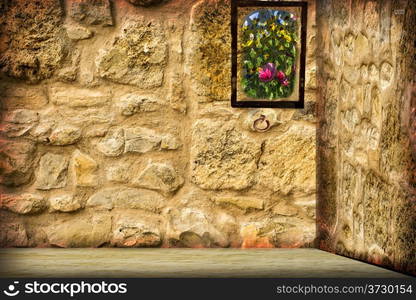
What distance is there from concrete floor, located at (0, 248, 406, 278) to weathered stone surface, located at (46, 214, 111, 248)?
0.06 meters

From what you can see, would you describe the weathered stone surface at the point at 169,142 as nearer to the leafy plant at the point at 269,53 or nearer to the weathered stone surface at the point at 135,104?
the weathered stone surface at the point at 135,104

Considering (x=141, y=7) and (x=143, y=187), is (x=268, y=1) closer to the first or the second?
(x=141, y=7)

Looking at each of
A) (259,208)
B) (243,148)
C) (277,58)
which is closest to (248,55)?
(277,58)

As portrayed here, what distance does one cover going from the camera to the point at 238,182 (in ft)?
9.24

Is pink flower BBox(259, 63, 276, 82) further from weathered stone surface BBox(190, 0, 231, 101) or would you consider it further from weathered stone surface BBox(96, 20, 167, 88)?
weathered stone surface BBox(96, 20, 167, 88)

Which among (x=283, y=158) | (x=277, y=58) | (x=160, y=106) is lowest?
(x=283, y=158)

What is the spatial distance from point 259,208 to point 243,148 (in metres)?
0.24

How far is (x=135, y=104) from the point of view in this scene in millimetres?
2795

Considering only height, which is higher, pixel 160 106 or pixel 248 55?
pixel 248 55

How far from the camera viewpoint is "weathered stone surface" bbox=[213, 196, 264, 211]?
2818mm

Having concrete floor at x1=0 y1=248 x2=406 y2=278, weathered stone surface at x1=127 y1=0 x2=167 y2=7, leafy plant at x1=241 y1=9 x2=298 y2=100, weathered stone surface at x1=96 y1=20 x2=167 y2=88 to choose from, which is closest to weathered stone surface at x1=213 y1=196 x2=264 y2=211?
concrete floor at x1=0 y1=248 x2=406 y2=278

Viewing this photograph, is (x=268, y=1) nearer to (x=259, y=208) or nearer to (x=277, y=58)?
(x=277, y=58)

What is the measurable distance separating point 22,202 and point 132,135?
50 centimetres

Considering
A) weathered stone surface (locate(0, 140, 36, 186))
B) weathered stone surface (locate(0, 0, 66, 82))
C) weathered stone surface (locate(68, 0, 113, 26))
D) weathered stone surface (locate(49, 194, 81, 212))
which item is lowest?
weathered stone surface (locate(49, 194, 81, 212))
